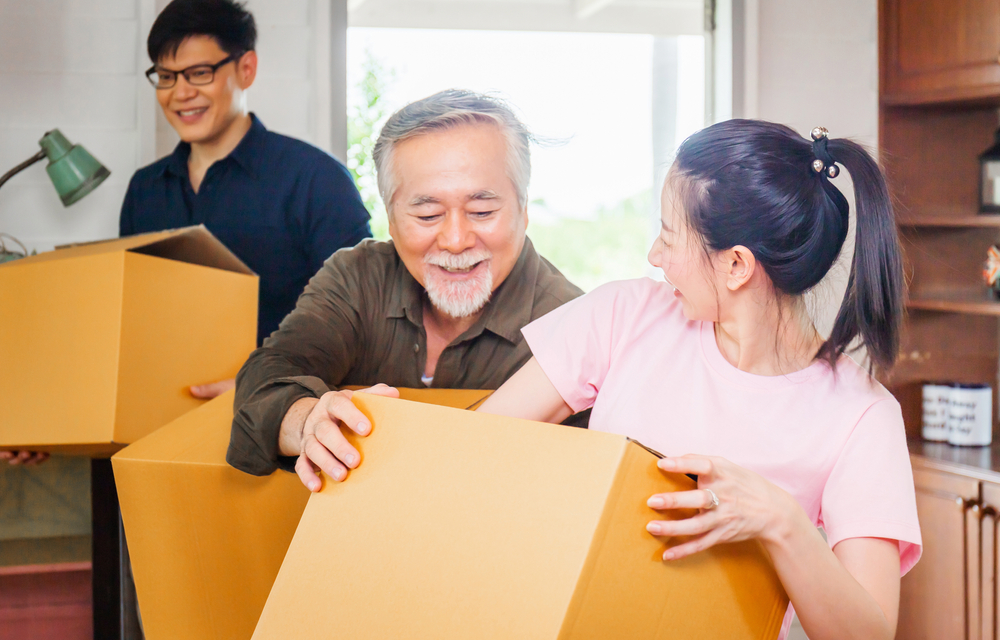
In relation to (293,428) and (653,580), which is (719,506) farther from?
(293,428)

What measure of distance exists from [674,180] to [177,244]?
876 mm

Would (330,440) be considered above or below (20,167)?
below

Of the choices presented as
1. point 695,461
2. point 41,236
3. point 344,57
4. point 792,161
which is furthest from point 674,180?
point 41,236

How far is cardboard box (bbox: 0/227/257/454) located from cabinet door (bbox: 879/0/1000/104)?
200 cm

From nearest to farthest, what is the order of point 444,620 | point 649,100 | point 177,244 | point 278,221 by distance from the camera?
point 444,620
point 177,244
point 278,221
point 649,100

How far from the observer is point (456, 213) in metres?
1.22

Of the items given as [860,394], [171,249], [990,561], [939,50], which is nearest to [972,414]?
[990,561]

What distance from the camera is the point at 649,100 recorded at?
2.84m

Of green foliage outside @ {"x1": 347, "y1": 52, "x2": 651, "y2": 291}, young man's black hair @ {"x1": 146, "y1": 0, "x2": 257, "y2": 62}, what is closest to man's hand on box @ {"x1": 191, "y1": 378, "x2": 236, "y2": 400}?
young man's black hair @ {"x1": 146, "y1": 0, "x2": 257, "y2": 62}

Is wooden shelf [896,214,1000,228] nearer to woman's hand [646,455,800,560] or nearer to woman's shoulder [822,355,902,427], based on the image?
woman's shoulder [822,355,902,427]

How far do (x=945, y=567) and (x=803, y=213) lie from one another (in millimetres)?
1542

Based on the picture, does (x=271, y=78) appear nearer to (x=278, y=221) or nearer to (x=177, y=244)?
(x=278, y=221)

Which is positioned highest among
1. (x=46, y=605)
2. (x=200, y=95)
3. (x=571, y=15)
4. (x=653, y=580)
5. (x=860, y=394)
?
(x=571, y=15)

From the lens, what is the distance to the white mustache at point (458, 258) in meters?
1.23
